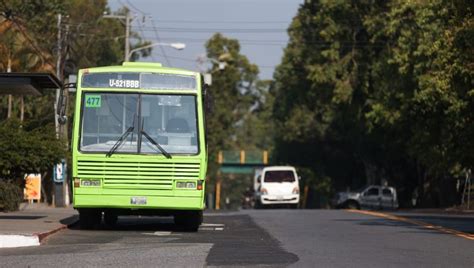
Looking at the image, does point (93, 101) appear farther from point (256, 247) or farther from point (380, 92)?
point (380, 92)

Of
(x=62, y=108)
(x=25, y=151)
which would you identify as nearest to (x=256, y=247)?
(x=62, y=108)

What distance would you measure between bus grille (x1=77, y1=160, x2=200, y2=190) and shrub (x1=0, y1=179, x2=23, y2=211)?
9.67 metres

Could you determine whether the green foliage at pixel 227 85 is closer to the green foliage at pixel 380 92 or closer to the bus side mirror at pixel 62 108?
the green foliage at pixel 380 92

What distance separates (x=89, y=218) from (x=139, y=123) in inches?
107

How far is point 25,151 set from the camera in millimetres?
30250

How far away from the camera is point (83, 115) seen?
21.5 metres

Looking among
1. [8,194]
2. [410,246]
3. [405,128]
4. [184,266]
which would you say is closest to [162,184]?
[410,246]

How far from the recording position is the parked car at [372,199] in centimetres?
6016

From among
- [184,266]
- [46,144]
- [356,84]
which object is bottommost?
[184,266]

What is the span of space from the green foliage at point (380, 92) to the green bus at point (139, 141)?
8.20 meters

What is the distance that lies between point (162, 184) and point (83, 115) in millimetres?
2206

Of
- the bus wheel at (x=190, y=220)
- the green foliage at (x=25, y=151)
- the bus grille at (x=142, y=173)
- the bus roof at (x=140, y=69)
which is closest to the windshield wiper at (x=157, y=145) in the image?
the bus grille at (x=142, y=173)

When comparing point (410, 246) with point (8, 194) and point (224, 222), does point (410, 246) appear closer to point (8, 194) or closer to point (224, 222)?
point (224, 222)

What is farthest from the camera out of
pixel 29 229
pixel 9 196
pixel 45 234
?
pixel 9 196
